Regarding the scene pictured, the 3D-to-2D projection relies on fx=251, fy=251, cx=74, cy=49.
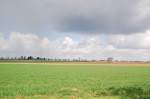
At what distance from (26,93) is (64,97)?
13.0ft

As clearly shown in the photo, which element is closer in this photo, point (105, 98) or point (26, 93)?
point (105, 98)

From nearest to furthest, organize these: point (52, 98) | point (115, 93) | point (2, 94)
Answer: point (52, 98) < point (2, 94) < point (115, 93)

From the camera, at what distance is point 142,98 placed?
18.6 meters

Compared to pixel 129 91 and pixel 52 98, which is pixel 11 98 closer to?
pixel 52 98

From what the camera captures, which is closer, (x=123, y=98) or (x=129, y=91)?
(x=123, y=98)

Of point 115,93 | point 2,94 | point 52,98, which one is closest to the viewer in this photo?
point 52,98

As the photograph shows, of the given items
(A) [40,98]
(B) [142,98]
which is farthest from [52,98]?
(B) [142,98]

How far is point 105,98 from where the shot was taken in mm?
18719

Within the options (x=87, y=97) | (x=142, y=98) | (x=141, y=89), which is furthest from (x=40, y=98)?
(x=141, y=89)

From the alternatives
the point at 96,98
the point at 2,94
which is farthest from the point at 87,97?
the point at 2,94

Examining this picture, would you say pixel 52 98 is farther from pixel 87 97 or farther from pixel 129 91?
pixel 129 91

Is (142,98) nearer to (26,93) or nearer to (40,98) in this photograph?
(40,98)

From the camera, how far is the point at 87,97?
19.1 metres

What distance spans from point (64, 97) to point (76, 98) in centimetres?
99
